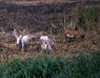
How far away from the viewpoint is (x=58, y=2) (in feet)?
67.5

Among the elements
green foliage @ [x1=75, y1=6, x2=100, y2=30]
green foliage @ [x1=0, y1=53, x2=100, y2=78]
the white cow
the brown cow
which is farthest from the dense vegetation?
green foliage @ [x1=0, y1=53, x2=100, y2=78]

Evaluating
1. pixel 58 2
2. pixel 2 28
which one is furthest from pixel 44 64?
pixel 58 2

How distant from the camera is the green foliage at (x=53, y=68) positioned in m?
7.69

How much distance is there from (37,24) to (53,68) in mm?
8200

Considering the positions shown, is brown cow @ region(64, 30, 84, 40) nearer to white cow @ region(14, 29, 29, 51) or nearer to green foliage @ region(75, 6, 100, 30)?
green foliage @ region(75, 6, 100, 30)

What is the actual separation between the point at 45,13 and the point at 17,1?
3917mm

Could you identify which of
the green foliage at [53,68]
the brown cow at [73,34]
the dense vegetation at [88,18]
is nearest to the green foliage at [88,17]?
the dense vegetation at [88,18]

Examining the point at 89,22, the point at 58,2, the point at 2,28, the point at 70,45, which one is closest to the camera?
the point at 70,45

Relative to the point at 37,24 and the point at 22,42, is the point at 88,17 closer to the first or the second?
the point at 37,24

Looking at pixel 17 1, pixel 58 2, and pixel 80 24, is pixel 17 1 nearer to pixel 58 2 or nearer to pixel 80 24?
pixel 58 2

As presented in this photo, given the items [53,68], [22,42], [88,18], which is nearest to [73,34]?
[88,18]

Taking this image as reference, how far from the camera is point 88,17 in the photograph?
48.2ft

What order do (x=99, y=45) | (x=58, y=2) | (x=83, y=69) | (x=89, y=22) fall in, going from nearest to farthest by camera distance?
(x=83, y=69)
(x=99, y=45)
(x=89, y=22)
(x=58, y=2)

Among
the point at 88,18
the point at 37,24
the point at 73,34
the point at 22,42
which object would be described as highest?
the point at 88,18
